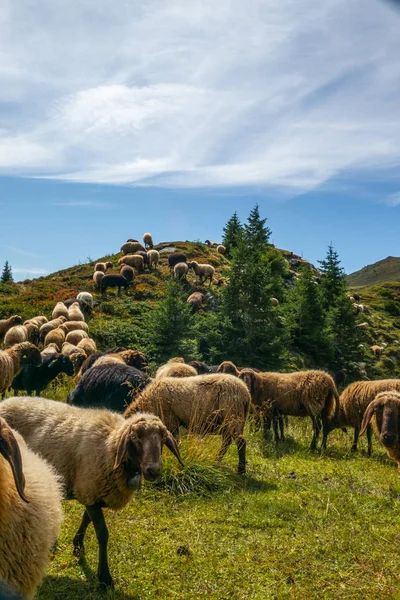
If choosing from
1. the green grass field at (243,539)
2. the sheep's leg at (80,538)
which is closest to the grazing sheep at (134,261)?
the green grass field at (243,539)

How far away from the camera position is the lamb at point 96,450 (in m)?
5.05

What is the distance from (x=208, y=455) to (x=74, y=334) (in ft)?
48.6

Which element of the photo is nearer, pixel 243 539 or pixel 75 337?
pixel 243 539

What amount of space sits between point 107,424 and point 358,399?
8646 millimetres

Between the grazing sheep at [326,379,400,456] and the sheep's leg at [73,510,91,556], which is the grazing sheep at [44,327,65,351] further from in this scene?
the sheep's leg at [73,510,91,556]

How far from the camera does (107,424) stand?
580cm

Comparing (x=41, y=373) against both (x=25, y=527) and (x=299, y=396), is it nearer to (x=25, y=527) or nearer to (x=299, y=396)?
(x=299, y=396)

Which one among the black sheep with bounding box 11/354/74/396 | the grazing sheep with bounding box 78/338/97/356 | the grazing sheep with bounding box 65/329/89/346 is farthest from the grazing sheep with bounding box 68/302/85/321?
the black sheep with bounding box 11/354/74/396

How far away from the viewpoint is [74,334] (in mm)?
21875

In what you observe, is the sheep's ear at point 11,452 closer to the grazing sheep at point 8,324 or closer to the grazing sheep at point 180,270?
the grazing sheep at point 8,324

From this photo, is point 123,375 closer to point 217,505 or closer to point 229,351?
point 217,505

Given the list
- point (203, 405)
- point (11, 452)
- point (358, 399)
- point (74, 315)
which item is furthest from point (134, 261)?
point (11, 452)

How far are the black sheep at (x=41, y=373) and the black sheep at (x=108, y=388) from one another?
4.85 metres

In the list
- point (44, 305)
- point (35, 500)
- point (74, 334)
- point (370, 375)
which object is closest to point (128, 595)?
point (35, 500)
